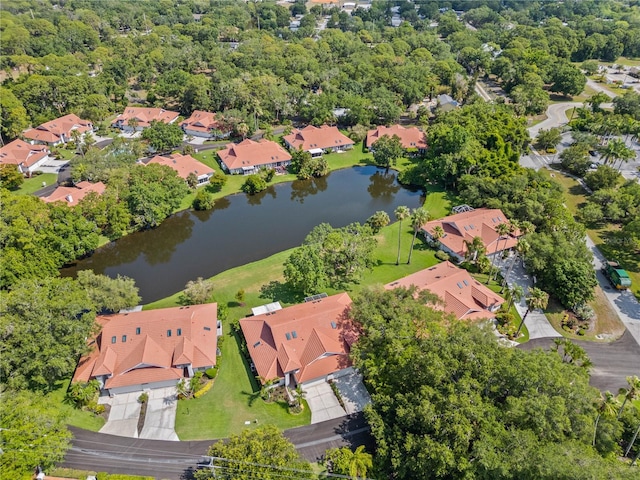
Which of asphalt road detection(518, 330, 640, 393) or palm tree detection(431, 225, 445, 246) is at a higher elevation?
palm tree detection(431, 225, 445, 246)

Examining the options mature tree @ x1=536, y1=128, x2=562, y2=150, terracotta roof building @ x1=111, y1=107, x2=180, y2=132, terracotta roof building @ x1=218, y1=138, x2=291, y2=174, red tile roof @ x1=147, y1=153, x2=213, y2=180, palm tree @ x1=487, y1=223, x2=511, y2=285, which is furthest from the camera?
terracotta roof building @ x1=111, y1=107, x2=180, y2=132

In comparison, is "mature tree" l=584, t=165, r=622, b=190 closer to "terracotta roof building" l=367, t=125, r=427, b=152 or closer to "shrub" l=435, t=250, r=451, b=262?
"terracotta roof building" l=367, t=125, r=427, b=152

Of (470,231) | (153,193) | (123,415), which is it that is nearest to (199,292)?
(123,415)

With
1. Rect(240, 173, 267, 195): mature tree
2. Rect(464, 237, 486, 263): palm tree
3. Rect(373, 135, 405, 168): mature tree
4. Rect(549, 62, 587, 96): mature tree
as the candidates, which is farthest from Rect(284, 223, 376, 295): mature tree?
Rect(549, 62, 587, 96): mature tree

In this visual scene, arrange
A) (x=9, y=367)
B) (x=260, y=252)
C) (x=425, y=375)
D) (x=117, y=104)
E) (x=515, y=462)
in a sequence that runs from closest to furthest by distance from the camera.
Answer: (x=515, y=462)
(x=425, y=375)
(x=9, y=367)
(x=260, y=252)
(x=117, y=104)

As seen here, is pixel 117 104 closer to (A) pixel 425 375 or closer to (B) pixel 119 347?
(B) pixel 119 347

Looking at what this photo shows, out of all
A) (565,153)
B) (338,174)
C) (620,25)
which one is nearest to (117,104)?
(338,174)
